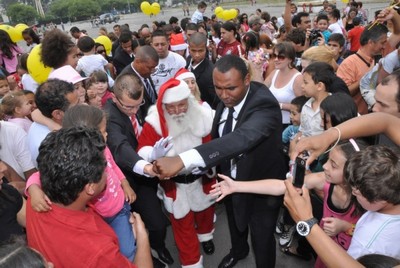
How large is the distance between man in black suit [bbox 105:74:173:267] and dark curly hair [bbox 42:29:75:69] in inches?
56.0

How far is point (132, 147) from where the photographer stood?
9.32 feet

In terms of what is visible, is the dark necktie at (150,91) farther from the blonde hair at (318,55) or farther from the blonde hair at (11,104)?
the blonde hair at (318,55)

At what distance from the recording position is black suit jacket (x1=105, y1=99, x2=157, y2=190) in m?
2.47

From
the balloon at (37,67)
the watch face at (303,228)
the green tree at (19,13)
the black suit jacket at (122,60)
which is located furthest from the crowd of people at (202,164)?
the green tree at (19,13)

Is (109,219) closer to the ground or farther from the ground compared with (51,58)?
closer to the ground

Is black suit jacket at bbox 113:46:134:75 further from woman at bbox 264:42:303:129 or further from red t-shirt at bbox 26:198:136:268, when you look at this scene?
red t-shirt at bbox 26:198:136:268

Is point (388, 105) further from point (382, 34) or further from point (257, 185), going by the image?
point (382, 34)

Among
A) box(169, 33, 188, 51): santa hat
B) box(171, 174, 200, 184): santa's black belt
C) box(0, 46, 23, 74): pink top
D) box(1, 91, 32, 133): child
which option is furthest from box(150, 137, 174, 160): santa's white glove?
box(0, 46, 23, 74): pink top

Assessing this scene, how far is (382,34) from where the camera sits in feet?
13.5

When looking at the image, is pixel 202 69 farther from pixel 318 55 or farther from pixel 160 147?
pixel 160 147

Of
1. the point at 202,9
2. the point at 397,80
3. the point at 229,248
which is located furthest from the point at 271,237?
the point at 202,9

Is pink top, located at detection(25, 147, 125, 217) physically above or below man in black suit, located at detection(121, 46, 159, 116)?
below

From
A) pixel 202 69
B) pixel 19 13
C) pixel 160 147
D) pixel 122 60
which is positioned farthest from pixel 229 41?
pixel 19 13

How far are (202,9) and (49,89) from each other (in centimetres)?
917
